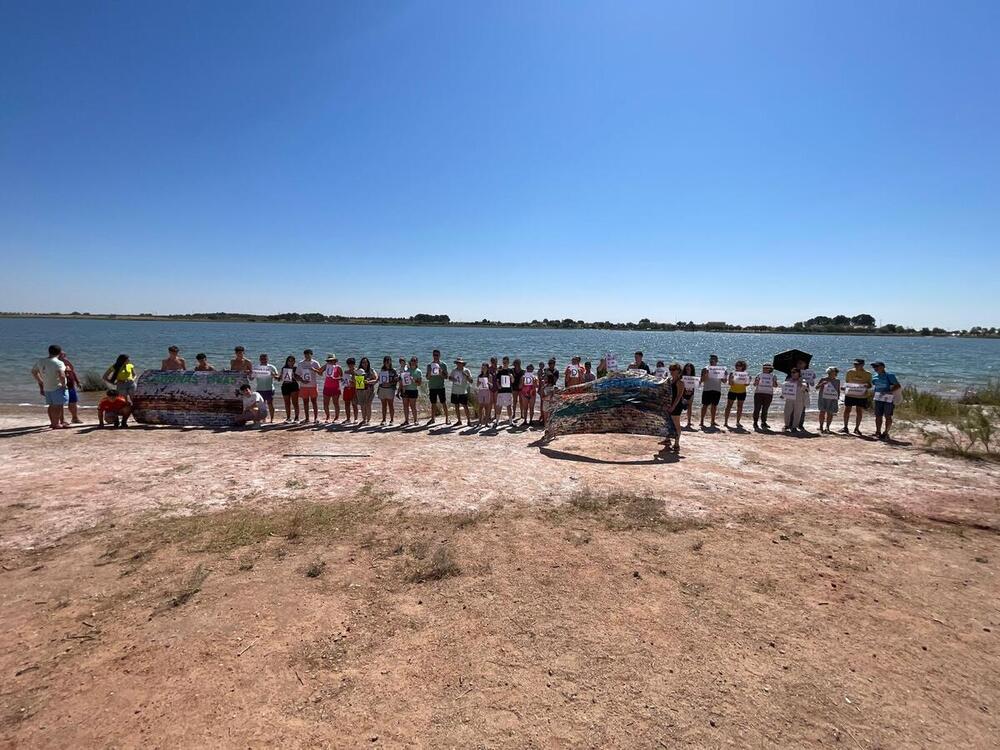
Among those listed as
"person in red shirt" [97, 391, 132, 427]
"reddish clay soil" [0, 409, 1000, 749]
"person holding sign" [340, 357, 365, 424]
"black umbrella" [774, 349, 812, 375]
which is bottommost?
"reddish clay soil" [0, 409, 1000, 749]

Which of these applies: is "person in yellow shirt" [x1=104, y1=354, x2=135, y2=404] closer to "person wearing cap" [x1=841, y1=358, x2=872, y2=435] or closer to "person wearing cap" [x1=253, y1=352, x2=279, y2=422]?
"person wearing cap" [x1=253, y1=352, x2=279, y2=422]

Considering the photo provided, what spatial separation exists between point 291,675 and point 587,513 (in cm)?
379

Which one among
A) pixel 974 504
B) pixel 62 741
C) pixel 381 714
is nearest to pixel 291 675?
pixel 381 714

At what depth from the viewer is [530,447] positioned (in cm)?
971

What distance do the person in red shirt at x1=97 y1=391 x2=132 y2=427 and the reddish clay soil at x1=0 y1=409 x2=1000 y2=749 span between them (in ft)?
12.4

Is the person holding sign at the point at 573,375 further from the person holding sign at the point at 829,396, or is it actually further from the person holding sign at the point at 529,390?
the person holding sign at the point at 829,396

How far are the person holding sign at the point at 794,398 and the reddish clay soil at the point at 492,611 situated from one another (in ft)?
15.6

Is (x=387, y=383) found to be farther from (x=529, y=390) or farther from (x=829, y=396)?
(x=829, y=396)

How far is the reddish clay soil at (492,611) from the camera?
2.91 m

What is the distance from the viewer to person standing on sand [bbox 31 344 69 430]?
10.2 meters

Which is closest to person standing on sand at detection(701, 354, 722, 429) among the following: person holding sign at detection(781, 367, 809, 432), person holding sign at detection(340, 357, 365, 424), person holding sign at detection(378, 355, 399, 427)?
person holding sign at detection(781, 367, 809, 432)

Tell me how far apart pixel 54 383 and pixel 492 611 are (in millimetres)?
11407

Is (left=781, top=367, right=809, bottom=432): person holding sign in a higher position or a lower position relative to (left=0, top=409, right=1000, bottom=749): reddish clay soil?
higher

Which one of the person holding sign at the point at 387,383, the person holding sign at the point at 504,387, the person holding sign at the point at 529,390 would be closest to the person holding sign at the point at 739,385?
the person holding sign at the point at 529,390
